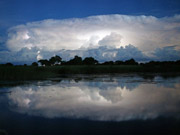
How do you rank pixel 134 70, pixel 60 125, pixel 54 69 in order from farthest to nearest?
pixel 134 70, pixel 54 69, pixel 60 125

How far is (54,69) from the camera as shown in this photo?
3394 centimetres

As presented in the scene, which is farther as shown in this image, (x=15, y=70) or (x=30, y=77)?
(x=30, y=77)

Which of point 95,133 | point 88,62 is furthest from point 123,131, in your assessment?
point 88,62

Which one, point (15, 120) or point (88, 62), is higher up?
point (88, 62)

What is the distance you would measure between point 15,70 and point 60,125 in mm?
17538

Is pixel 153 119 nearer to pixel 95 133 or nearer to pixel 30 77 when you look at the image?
pixel 95 133

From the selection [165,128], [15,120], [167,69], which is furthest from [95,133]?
[167,69]

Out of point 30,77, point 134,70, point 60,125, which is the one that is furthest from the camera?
point 134,70

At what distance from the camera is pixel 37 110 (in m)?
7.36

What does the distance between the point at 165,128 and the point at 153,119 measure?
81cm

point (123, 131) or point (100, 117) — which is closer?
point (123, 131)

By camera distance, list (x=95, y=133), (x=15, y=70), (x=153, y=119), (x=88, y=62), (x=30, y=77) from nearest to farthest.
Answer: (x=95, y=133), (x=153, y=119), (x=15, y=70), (x=30, y=77), (x=88, y=62)

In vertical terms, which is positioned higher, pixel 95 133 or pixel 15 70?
pixel 15 70

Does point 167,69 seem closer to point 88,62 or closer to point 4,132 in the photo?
point 88,62
